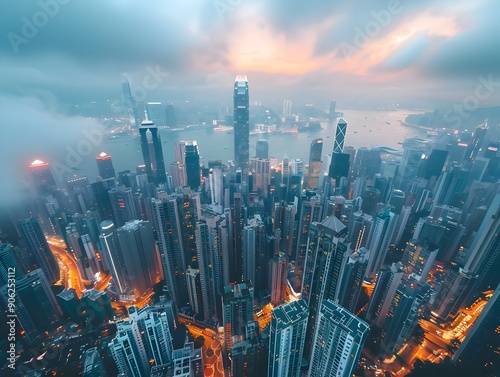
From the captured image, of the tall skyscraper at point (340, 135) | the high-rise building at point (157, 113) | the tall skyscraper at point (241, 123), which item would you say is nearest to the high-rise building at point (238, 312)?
the tall skyscraper at point (241, 123)

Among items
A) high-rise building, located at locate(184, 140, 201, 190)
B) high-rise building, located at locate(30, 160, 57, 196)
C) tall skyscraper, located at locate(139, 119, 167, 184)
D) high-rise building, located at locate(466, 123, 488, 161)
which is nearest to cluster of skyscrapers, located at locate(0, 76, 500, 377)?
high-rise building, located at locate(30, 160, 57, 196)

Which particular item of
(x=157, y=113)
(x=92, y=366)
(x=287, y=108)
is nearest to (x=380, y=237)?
(x=92, y=366)

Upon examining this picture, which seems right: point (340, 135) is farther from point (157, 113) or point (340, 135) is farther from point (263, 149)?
point (157, 113)

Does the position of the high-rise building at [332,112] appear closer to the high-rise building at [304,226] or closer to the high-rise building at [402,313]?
the high-rise building at [304,226]

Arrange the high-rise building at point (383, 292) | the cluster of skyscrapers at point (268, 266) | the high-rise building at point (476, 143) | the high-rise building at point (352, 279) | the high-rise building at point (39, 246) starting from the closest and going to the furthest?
the cluster of skyscrapers at point (268, 266) → the high-rise building at point (383, 292) → the high-rise building at point (352, 279) → the high-rise building at point (39, 246) → the high-rise building at point (476, 143)

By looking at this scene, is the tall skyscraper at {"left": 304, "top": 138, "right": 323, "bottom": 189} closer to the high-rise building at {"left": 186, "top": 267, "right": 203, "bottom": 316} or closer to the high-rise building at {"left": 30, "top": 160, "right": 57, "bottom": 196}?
the high-rise building at {"left": 186, "top": 267, "right": 203, "bottom": 316}
